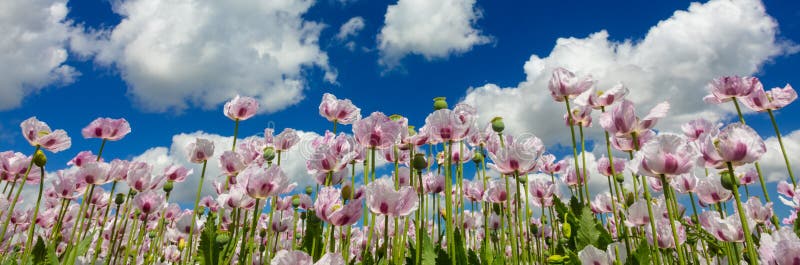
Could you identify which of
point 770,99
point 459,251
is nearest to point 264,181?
point 459,251

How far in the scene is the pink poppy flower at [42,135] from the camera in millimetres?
3508

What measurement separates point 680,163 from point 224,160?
8.54 feet

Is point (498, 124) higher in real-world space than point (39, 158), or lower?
higher

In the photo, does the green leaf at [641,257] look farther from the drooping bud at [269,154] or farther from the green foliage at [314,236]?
the drooping bud at [269,154]

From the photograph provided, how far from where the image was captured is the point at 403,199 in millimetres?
2119

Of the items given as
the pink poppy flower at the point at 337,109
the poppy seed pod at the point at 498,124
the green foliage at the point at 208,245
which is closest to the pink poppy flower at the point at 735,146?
the poppy seed pod at the point at 498,124

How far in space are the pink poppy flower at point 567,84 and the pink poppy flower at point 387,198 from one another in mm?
1083

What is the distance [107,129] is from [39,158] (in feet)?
1.82

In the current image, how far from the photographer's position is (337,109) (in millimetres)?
3131

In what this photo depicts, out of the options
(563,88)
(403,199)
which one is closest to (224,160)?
(403,199)

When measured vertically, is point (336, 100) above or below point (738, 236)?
above

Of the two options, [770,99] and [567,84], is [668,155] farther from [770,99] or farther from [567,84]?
[770,99]

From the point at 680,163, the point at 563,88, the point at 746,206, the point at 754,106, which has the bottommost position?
the point at 680,163

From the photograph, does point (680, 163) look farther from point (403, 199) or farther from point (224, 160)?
point (224, 160)
